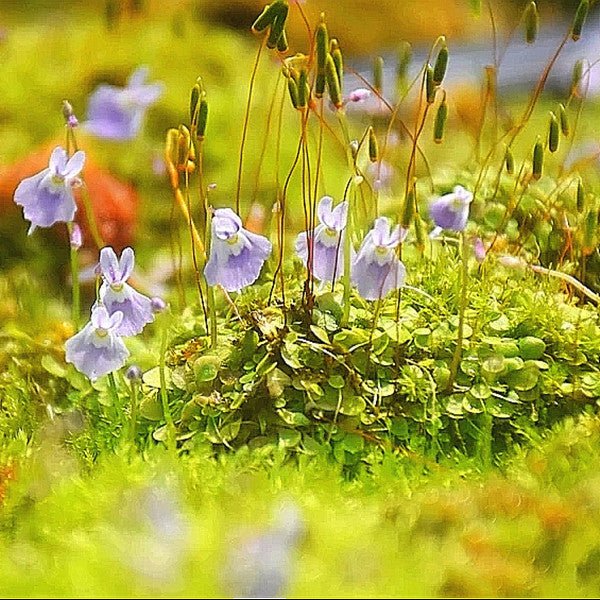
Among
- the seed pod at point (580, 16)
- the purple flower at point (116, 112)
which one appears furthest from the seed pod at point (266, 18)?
the purple flower at point (116, 112)

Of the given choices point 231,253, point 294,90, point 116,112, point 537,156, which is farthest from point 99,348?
point 116,112

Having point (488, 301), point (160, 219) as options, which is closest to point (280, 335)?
point (488, 301)

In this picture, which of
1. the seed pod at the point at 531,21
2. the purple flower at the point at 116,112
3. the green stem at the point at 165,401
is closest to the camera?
the green stem at the point at 165,401

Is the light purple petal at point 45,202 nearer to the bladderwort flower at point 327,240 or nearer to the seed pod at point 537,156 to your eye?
the bladderwort flower at point 327,240

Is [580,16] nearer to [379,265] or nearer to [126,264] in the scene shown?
[379,265]

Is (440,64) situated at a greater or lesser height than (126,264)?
greater

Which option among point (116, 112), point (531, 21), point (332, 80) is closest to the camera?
point (332, 80)
